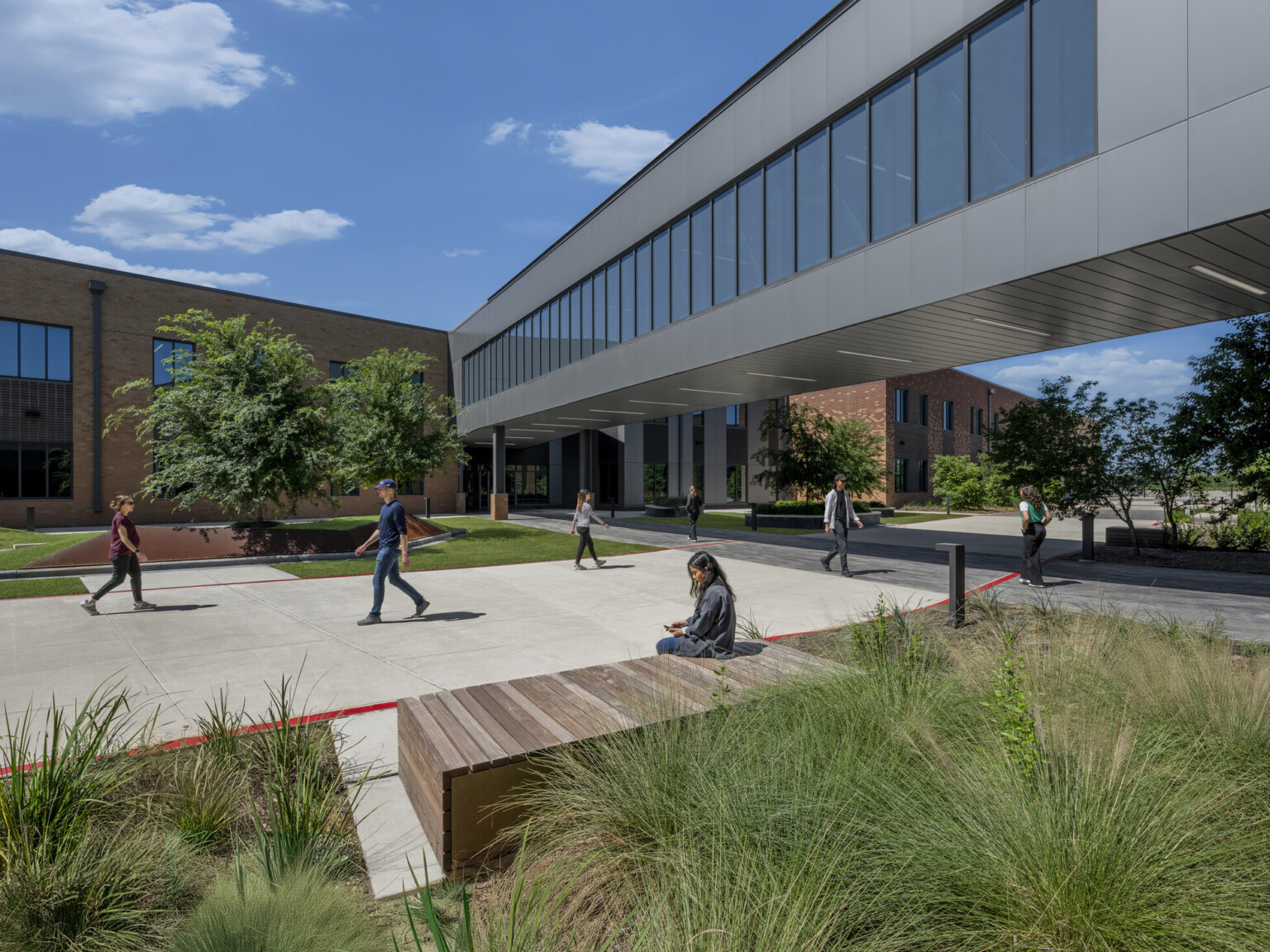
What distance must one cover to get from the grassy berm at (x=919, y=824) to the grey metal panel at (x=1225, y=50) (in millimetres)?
7112

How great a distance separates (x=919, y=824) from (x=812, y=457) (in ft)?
91.5

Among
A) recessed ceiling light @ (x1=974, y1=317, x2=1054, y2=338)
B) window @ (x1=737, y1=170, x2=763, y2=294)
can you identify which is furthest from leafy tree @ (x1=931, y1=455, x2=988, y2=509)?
window @ (x1=737, y1=170, x2=763, y2=294)

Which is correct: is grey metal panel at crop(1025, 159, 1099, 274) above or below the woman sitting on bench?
above

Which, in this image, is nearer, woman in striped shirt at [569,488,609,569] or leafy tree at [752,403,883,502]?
woman in striped shirt at [569,488,609,569]

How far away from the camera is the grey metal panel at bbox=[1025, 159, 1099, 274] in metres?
9.01

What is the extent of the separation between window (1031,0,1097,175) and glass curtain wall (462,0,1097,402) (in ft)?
0.04

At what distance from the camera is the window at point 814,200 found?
13500mm

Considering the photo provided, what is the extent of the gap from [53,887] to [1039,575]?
1397 centimetres

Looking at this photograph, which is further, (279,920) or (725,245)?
(725,245)

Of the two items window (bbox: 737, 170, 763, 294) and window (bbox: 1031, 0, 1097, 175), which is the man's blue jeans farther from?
window (bbox: 1031, 0, 1097, 175)

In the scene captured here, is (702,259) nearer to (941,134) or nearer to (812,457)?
(941,134)

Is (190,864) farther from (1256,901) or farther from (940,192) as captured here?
(940,192)

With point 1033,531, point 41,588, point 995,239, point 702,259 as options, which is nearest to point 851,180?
point 995,239

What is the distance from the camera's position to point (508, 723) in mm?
3967
